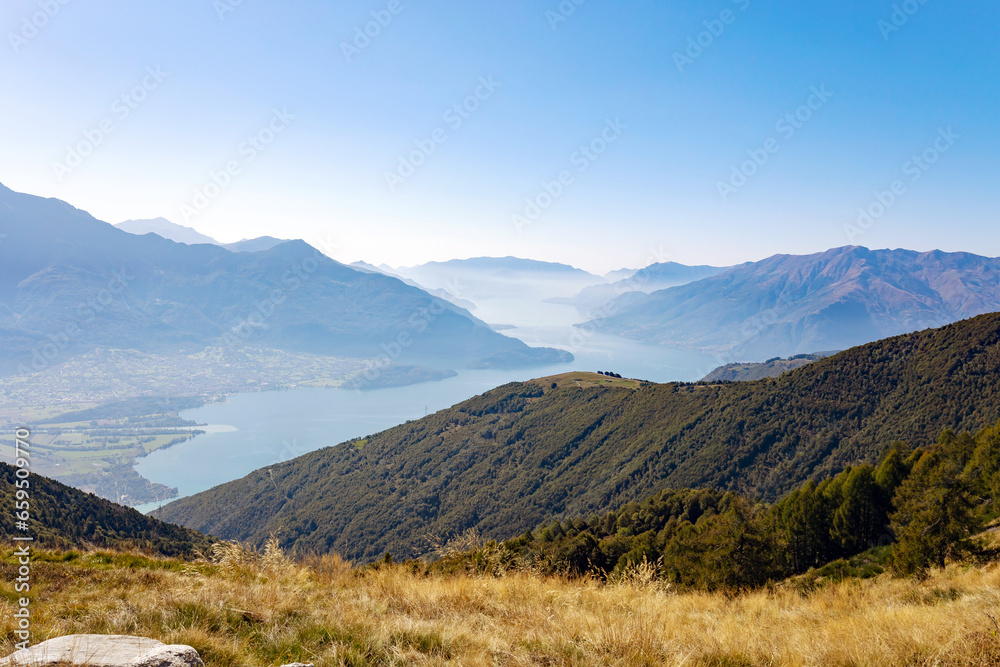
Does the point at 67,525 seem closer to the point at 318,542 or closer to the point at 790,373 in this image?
the point at 318,542

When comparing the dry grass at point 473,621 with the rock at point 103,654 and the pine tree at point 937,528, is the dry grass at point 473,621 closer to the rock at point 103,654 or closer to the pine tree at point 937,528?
the rock at point 103,654

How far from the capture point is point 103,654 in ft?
10.6

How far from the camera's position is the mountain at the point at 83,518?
3256cm

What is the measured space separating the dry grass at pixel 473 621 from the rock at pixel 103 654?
1.32 feet

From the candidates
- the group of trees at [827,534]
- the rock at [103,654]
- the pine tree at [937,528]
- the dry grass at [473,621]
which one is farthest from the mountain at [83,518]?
the pine tree at [937,528]

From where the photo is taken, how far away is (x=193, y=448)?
18175 centimetres

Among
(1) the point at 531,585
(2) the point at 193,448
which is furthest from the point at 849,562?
(2) the point at 193,448

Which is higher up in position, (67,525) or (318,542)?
(67,525)

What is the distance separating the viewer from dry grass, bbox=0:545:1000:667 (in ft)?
12.5

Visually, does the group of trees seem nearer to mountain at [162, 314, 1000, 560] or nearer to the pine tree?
the pine tree

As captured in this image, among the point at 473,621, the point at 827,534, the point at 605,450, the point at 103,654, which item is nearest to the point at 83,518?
the point at 103,654

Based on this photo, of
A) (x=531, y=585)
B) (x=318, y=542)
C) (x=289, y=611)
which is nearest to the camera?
(x=289, y=611)

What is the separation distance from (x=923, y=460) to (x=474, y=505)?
3192 inches

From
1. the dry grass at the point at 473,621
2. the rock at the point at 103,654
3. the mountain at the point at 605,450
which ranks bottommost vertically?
the mountain at the point at 605,450
